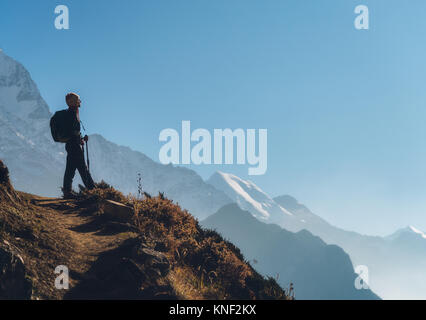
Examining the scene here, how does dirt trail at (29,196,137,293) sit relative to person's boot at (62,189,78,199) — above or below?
below

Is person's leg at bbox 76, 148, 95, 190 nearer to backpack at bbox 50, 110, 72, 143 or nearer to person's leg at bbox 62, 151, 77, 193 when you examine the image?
person's leg at bbox 62, 151, 77, 193

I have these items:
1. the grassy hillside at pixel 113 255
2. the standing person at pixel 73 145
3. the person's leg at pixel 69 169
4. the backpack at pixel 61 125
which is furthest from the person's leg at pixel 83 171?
the grassy hillside at pixel 113 255

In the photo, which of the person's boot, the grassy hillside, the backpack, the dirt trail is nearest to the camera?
the grassy hillside

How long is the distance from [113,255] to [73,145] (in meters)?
4.91

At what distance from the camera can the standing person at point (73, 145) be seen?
991 centimetres

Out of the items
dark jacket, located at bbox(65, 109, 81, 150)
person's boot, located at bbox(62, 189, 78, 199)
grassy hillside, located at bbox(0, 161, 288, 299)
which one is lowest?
grassy hillside, located at bbox(0, 161, 288, 299)

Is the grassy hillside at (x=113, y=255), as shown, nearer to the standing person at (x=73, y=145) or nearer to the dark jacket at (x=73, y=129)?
the standing person at (x=73, y=145)

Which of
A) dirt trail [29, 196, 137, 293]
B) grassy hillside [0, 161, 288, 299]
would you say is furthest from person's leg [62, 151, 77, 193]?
grassy hillside [0, 161, 288, 299]

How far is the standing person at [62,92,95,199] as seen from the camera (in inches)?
390

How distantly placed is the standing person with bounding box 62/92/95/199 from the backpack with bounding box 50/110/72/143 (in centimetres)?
6

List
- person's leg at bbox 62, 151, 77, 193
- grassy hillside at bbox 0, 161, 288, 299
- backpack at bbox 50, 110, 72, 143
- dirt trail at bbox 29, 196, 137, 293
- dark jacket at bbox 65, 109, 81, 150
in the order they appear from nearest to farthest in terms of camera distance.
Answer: grassy hillside at bbox 0, 161, 288, 299
dirt trail at bbox 29, 196, 137, 293
backpack at bbox 50, 110, 72, 143
dark jacket at bbox 65, 109, 81, 150
person's leg at bbox 62, 151, 77, 193

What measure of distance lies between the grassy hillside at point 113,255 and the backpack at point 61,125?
1972 millimetres

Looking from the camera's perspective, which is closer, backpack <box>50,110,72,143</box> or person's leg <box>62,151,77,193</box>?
backpack <box>50,110,72,143</box>
